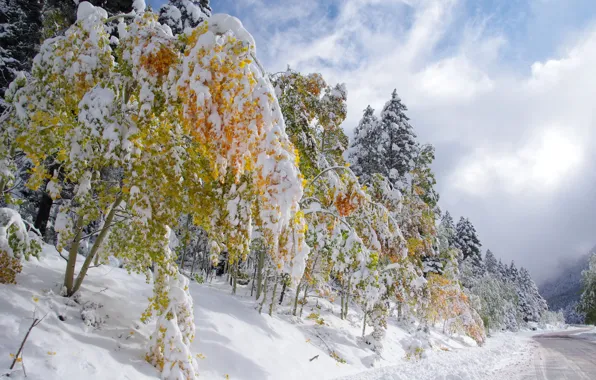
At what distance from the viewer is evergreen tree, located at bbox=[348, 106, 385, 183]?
23109 millimetres

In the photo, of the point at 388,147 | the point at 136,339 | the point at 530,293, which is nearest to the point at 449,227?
the point at 388,147

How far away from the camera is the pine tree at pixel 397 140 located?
76.1 ft

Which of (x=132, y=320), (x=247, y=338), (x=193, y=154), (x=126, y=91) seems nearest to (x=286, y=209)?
(x=193, y=154)

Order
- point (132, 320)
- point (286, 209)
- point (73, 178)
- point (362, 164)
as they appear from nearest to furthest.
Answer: point (286, 209)
point (73, 178)
point (132, 320)
point (362, 164)

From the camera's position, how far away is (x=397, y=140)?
23.9 metres

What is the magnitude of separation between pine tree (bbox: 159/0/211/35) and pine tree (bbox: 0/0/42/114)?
482cm

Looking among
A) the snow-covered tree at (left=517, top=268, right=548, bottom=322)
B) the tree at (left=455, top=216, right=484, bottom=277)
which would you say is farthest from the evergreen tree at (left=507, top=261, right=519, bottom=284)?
the tree at (left=455, top=216, right=484, bottom=277)

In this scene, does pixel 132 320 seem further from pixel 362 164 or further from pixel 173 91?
pixel 362 164

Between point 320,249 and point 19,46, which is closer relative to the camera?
point 320,249

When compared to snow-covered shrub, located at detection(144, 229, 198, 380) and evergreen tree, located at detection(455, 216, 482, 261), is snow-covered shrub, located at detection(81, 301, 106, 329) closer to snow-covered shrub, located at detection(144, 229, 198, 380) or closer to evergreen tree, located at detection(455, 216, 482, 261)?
snow-covered shrub, located at detection(144, 229, 198, 380)

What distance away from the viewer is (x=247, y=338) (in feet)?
27.4

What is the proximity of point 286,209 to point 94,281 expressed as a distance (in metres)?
5.30

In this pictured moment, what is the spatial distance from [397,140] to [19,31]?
817 inches

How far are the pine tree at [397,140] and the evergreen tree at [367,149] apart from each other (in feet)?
1.61
